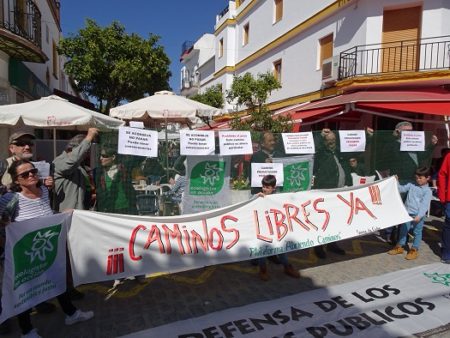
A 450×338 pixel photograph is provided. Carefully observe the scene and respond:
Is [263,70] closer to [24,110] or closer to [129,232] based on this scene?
[24,110]

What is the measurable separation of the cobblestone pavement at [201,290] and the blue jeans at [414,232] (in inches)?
11.3

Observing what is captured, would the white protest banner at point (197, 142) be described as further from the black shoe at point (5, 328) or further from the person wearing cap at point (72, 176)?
the black shoe at point (5, 328)

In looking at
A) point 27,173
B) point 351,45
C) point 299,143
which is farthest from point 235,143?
point 351,45

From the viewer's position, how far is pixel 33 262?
2.99 m

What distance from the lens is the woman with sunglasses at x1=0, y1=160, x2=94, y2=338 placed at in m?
3.00

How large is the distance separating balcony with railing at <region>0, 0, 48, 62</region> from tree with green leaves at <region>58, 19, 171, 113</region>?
245 inches

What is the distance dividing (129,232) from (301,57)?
45.4 feet

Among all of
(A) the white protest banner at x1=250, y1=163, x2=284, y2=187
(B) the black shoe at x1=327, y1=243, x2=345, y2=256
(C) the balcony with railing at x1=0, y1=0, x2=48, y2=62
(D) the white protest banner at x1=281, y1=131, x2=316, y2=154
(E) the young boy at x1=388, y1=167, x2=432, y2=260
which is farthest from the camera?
(C) the balcony with railing at x1=0, y1=0, x2=48, y2=62

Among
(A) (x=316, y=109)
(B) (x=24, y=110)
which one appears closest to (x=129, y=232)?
(B) (x=24, y=110)

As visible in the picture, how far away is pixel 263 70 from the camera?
63.2ft

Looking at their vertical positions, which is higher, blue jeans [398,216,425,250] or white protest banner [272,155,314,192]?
white protest banner [272,155,314,192]

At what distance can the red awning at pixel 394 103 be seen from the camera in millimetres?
8688

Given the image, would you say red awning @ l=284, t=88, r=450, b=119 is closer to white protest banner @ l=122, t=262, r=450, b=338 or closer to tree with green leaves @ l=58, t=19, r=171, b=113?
white protest banner @ l=122, t=262, r=450, b=338

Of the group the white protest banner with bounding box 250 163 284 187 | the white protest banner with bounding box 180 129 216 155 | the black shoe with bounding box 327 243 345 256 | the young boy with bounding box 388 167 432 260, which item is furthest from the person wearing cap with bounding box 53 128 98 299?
the young boy with bounding box 388 167 432 260
